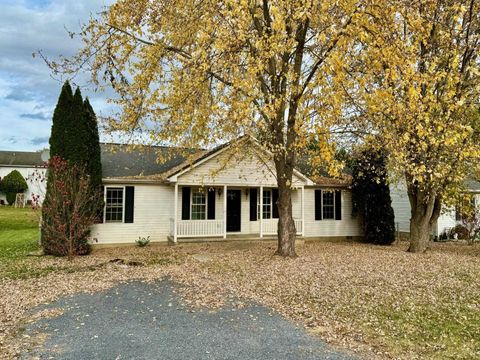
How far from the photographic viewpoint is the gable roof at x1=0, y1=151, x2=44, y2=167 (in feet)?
123

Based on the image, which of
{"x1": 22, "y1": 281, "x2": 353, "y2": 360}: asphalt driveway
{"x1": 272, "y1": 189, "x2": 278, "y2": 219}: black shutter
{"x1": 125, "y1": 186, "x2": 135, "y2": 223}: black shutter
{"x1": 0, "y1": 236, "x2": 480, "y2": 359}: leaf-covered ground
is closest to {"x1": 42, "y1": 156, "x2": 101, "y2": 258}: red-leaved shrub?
{"x1": 0, "y1": 236, "x2": 480, "y2": 359}: leaf-covered ground

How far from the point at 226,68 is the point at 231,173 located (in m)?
7.31

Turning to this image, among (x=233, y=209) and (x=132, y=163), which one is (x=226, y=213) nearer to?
(x=233, y=209)

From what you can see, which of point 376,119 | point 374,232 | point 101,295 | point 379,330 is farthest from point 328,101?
point 374,232

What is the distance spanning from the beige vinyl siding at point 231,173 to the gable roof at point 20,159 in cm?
2736

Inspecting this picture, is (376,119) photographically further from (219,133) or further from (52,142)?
(52,142)

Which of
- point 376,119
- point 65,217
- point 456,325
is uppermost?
point 376,119

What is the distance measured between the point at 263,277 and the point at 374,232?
10.1 meters

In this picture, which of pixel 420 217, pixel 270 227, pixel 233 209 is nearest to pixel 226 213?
pixel 233 209

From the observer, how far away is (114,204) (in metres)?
15.1

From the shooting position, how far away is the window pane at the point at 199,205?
54.7 ft

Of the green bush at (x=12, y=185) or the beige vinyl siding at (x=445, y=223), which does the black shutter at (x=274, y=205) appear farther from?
the green bush at (x=12, y=185)

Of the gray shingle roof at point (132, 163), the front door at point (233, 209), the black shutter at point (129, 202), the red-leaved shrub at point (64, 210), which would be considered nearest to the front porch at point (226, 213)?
the front door at point (233, 209)

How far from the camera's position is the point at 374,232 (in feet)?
57.3
